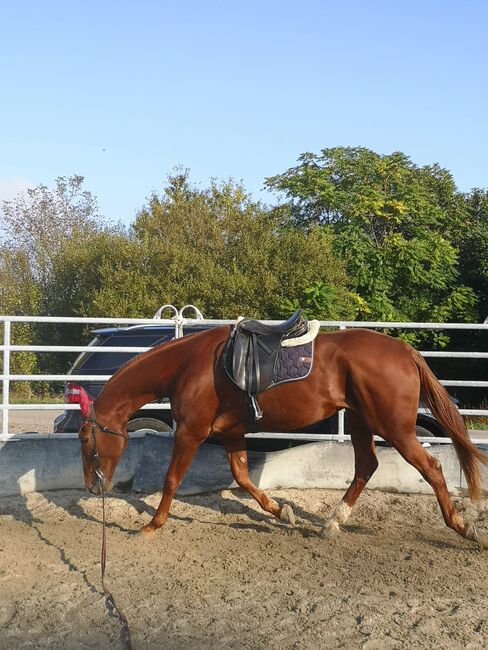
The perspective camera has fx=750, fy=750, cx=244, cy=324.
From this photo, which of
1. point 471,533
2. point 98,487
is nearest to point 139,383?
point 98,487

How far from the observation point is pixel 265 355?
6.00m

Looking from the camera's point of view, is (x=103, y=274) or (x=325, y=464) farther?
(x=103, y=274)

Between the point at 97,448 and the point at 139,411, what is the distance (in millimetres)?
2453

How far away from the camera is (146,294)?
78.1ft

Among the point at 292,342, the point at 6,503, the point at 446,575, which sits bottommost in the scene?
the point at 6,503

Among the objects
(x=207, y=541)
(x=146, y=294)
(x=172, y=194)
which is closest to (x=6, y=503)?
(x=207, y=541)

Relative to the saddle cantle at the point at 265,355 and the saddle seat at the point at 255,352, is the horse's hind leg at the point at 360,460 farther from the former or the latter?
the saddle seat at the point at 255,352

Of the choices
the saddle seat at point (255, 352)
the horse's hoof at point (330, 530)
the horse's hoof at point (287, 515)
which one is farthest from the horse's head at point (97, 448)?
the horse's hoof at point (330, 530)

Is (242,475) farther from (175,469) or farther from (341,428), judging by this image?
(341,428)

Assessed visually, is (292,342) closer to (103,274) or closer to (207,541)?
(207,541)

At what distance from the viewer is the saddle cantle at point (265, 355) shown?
5.92 m

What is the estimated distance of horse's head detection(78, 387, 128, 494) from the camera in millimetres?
6078

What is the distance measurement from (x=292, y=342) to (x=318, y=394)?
1.53 ft

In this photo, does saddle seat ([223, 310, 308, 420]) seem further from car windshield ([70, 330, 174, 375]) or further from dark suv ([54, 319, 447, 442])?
car windshield ([70, 330, 174, 375])
